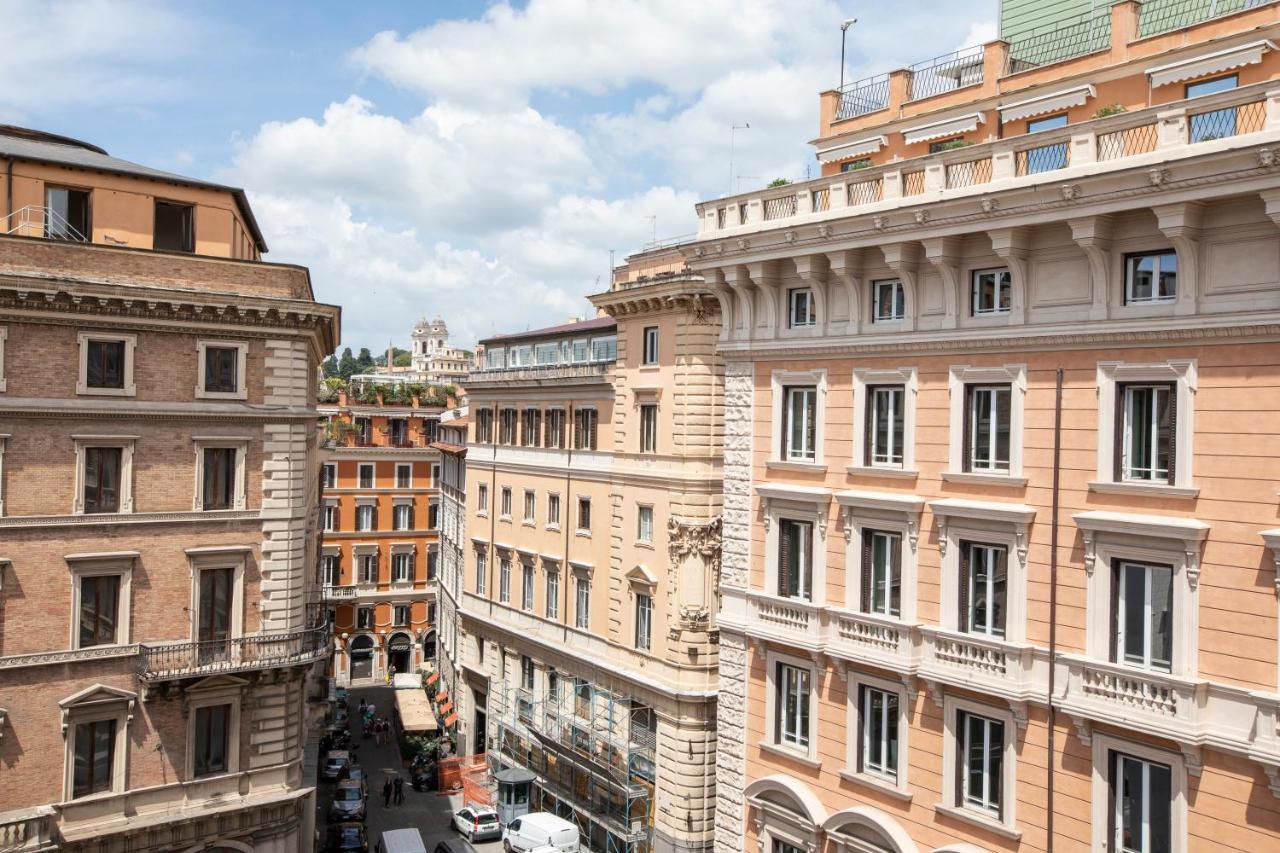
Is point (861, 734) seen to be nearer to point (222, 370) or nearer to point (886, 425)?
point (886, 425)

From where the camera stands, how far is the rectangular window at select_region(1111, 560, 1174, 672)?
18.9m

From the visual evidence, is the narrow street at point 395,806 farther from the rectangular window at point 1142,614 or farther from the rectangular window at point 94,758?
the rectangular window at point 1142,614

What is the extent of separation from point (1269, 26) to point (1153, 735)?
14957mm

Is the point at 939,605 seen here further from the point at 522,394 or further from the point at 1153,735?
the point at 522,394

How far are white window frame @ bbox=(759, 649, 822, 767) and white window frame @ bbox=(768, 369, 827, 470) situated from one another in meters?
4.96

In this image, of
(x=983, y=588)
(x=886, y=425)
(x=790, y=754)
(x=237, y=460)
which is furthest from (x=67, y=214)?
(x=983, y=588)

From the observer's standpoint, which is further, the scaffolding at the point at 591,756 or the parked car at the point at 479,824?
the parked car at the point at 479,824

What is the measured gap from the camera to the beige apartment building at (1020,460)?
1808 cm

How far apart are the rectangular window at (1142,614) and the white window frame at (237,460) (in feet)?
79.8

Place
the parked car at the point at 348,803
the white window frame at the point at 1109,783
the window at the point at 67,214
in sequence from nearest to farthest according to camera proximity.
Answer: the white window frame at the point at 1109,783, the window at the point at 67,214, the parked car at the point at 348,803

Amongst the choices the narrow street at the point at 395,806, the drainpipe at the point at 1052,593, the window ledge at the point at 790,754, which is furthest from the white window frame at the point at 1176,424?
the narrow street at the point at 395,806

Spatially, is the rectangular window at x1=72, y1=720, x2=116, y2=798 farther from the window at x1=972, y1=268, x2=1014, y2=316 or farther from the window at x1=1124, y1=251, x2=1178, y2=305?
the window at x1=1124, y1=251, x2=1178, y2=305

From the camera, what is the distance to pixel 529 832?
3909 cm

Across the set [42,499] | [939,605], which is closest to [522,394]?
[42,499]
